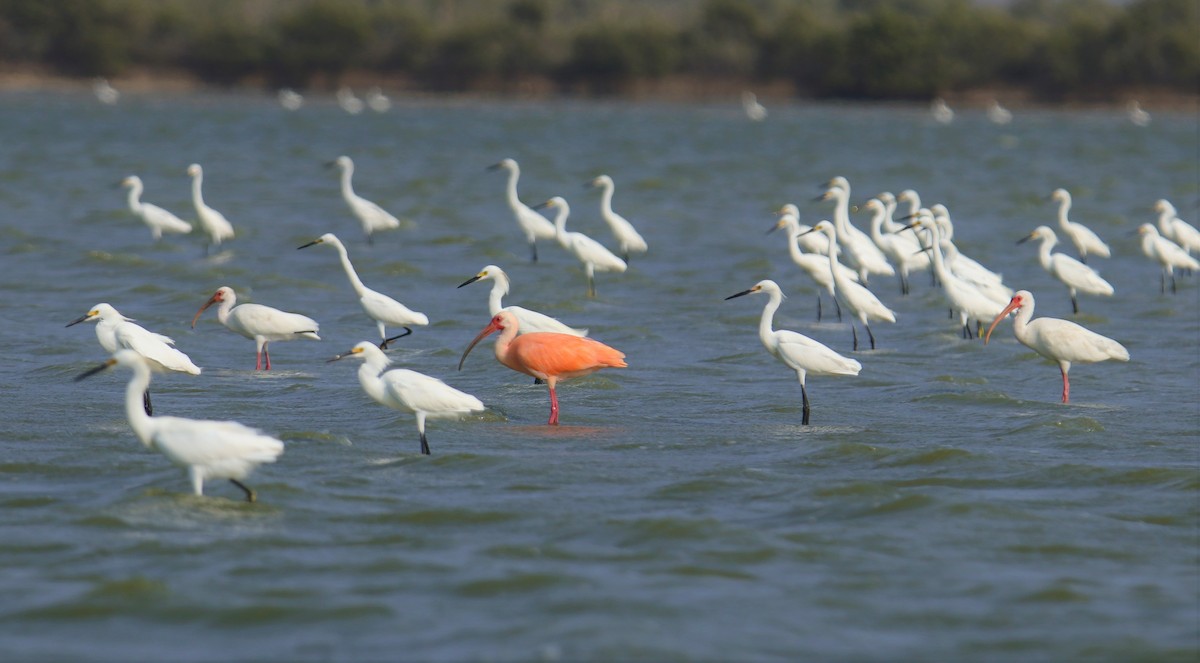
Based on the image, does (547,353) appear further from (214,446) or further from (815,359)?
(214,446)

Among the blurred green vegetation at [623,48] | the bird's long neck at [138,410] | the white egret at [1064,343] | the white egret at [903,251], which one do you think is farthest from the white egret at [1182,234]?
the blurred green vegetation at [623,48]

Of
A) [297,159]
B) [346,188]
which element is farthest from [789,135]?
[346,188]

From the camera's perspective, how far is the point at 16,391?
1181 cm

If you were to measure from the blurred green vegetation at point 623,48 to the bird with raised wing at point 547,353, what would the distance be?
58.9 metres

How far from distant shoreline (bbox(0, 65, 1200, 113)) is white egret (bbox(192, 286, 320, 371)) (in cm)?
6055

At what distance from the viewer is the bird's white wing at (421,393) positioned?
9680 millimetres

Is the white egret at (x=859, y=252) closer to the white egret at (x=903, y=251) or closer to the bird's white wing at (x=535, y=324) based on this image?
the white egret at (x=903, y=251)

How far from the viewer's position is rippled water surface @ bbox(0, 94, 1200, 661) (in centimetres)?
697

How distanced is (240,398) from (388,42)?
2634 inches

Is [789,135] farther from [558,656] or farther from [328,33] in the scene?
[558,656]

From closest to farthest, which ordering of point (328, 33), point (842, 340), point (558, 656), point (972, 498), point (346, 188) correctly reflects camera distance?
point (558, 656) < point (972, 498) < point (842, 340) < point (346, 188) < point (328, 33)

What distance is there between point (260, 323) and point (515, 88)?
6295 centimetres

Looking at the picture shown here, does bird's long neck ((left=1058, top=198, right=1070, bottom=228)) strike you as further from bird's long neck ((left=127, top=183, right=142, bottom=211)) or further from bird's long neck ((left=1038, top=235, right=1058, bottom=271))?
bird's long neck ((left=127, top=183, right=142, bottom=211))

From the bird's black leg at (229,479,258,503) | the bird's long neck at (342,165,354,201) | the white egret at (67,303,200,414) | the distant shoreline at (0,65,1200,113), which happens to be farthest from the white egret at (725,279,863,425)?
the distant shoreline at (0,65,1200,113)
